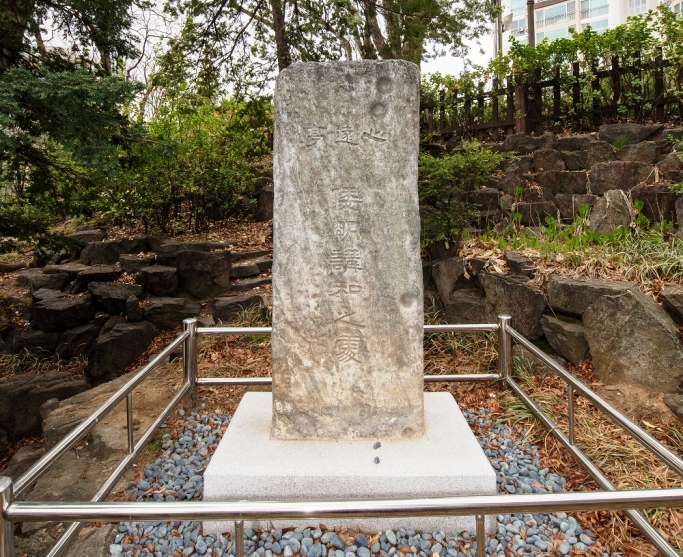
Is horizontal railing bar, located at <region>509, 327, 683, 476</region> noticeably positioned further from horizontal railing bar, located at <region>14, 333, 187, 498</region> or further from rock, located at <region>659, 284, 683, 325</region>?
horizontal railing bar, located at <region>14, 333, 187, 498</region>

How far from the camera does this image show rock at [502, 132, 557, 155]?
6.61 meters

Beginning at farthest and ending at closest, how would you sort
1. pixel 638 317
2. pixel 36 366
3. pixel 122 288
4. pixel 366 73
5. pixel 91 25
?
1. pixel 122 288
2. pixel 36 366
3. pixel 91 25
4. pixel 638 317
5. pixel 366 73

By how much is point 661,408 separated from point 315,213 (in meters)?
2.53

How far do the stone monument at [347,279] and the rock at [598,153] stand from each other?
171 inches

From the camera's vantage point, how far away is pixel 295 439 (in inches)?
106

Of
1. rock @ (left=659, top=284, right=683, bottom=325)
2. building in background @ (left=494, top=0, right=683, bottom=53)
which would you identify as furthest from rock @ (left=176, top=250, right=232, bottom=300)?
building in background @ (left=494, top=0, right=683, bottom=53)

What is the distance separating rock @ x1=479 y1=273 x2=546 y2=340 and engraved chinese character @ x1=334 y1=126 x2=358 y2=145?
7.53ft

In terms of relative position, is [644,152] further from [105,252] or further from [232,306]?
[105,252]

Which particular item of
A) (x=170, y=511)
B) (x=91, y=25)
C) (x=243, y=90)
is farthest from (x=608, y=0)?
(x=170, y=511)

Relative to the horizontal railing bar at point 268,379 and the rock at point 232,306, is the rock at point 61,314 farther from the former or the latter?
the horizontal railing bar at point 268,379

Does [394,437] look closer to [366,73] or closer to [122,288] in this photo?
[366,73]

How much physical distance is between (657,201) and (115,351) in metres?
5.47

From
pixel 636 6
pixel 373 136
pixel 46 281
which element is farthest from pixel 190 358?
pixel 636 6

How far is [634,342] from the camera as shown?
11.6 ft
